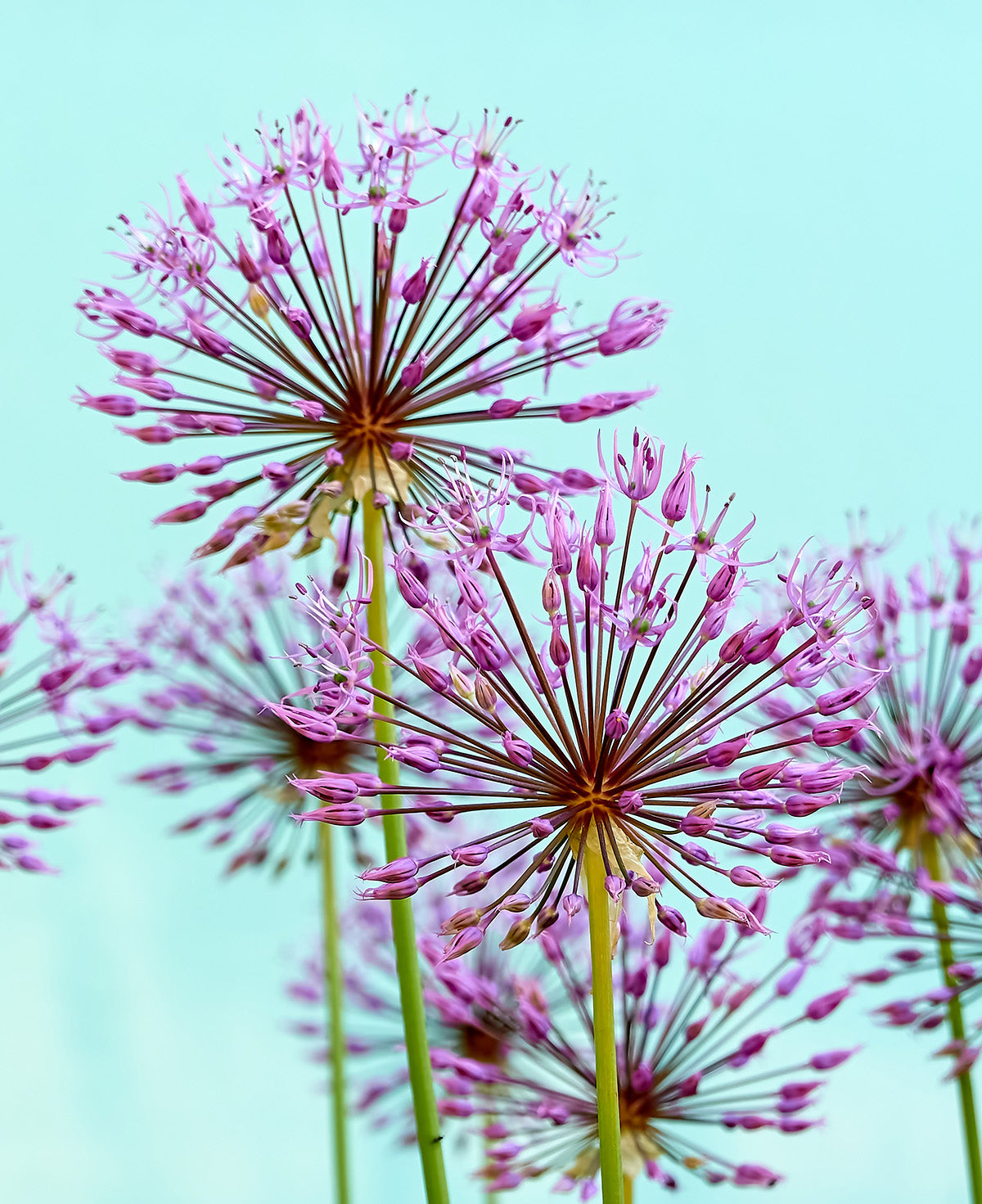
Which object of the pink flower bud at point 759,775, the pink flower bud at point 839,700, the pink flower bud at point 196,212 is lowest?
the pink flower bud at point 759,775

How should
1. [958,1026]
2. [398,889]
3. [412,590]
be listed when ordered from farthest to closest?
[958,1026], [412,590], [398,889]

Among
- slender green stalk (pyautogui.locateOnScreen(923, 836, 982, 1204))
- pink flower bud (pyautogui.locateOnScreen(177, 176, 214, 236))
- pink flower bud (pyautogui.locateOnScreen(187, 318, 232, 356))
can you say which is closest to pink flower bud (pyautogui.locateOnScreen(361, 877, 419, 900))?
pink flower bud (pyautogui.locateOnScreen(187, 318, 232, 356))

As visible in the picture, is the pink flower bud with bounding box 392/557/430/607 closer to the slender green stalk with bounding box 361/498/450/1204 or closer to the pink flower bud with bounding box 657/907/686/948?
the slender green stalk with bounding box 361/498/450/1204

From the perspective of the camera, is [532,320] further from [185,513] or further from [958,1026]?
[958,1026]

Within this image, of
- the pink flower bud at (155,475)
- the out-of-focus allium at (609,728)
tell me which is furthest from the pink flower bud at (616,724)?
the pink flower bud at (155,475)

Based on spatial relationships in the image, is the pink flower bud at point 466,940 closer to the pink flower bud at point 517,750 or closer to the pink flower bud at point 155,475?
the pink flower bud at point 517,750

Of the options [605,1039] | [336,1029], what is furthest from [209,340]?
[336,1029]

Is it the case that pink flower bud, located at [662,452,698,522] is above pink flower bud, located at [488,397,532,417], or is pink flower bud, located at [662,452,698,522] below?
below
